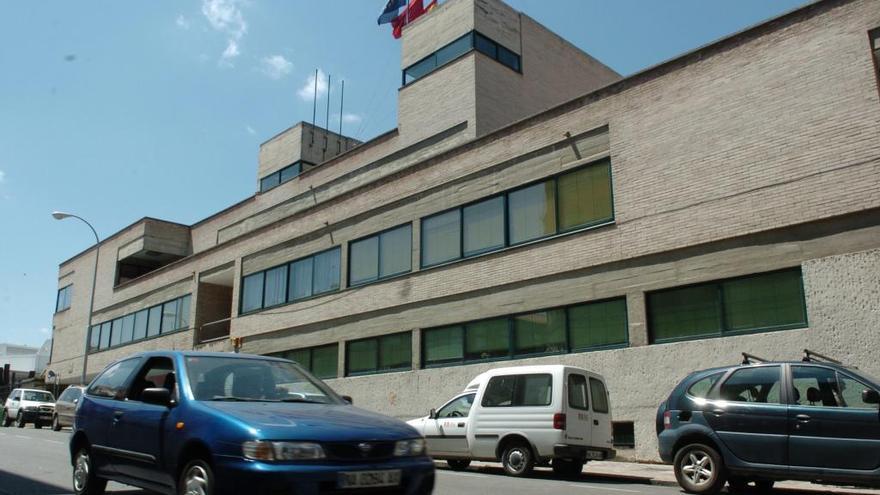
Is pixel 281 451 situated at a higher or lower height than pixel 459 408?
lower

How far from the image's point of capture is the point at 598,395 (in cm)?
1362

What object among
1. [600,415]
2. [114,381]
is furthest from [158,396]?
[600,415]

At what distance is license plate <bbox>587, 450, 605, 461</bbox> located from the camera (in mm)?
12688

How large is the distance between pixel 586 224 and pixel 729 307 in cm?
408

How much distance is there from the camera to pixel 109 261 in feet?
144

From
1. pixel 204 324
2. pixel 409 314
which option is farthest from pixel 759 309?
pixel 204 324

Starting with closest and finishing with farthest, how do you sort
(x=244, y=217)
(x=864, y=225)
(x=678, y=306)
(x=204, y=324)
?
(x=864, y=225) < (x=678, y=306) < (x=204, y=324) < (x=244, y=217)

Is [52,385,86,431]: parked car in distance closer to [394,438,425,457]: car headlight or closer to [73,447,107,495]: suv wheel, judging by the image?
[73,447,107,495]: suv wheel

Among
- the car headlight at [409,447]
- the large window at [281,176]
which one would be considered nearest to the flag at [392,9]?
the large window at [281,176]

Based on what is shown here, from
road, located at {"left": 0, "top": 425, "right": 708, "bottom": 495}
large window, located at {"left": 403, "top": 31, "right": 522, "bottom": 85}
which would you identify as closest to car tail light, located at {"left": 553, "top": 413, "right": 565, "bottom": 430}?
road, located at {"left": 0, "top": 425, "right": 708, "bottom": 495}

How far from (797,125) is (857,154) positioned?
1.31m

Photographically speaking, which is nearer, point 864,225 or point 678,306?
point 864,225

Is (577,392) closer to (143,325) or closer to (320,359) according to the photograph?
(320,359)

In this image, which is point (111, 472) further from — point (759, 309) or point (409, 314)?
point (409, 314)
